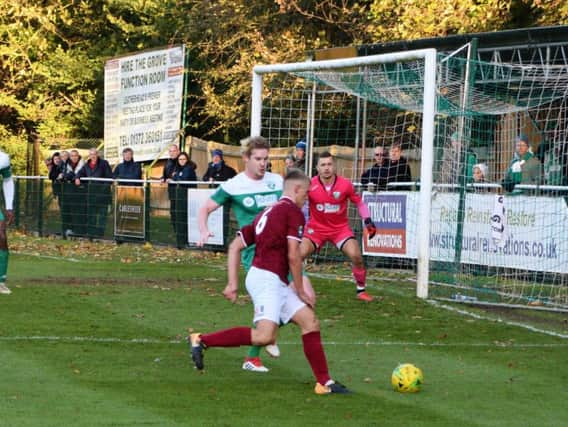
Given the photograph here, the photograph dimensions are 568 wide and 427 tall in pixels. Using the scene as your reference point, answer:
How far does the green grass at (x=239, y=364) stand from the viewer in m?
8.18

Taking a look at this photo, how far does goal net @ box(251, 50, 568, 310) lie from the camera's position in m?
15.7

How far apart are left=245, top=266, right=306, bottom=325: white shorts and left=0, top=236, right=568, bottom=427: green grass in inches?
22.9

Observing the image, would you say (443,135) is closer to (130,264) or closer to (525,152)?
(525,152)

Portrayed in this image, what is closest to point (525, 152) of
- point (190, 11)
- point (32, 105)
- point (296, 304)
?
point (296, 304)

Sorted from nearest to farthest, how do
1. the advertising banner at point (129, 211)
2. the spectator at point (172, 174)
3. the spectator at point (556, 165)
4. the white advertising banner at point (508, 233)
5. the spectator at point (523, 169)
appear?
1. the white advertising banner at point (508, 233)
2. the spectator at point (556, 165)
3. the spectator at point (523, 169)
4. the spectator at point (172, 174)
5. the advertising banner at point (129, 211)

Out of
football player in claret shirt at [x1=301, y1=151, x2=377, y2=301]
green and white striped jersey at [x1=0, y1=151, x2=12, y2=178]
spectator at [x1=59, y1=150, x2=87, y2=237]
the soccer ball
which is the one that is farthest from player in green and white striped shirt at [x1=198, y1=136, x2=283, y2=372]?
spectator at [x1=59, y1=150, x2=87, y2=237]

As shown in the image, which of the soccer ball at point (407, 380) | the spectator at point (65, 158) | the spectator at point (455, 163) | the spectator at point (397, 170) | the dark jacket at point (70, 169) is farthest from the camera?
the spectator at point (65, 158)

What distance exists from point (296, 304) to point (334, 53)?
519 inches

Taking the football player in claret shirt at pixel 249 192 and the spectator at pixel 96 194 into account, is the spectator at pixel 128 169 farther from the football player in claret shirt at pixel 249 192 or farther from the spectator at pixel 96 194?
the football player in claret shirt at pixel 249 192

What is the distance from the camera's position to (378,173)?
19.8 meters

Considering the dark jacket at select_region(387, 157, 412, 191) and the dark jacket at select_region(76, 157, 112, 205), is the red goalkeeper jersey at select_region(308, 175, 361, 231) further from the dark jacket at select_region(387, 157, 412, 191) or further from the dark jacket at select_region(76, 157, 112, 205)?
the dark jacket at select_region(76, 157, 112, 205)

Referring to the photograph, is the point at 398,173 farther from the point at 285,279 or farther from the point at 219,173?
the point at 285,279

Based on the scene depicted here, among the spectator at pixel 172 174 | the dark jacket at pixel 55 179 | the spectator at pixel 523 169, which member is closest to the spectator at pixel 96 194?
the dark jacket at pixel 55 179

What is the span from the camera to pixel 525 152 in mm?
16984
